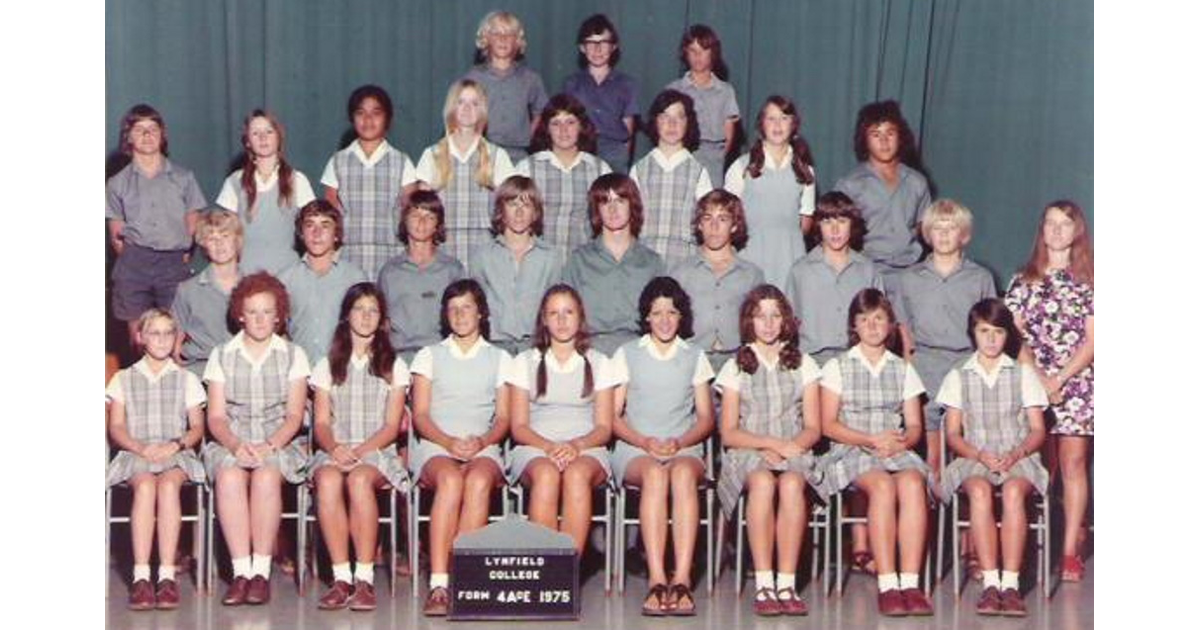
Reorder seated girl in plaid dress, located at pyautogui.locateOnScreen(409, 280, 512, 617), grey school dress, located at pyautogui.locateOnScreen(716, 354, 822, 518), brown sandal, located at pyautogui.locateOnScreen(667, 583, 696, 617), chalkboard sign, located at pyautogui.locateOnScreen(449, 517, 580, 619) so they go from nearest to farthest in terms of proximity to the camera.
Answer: chalkboard sign, located at pyautogui.locateOnScreen(449, 517, 580, 619)
brown sandal, located at pyautogui.locateOnScreen(667, 583, 696, 617)
seated girl in plaid dress, located at pyautogui.locateOnScreen(409, 280, 512, 617)
grey school dress, located at pyautogui.locateOnScreen(716, 354, 822, 518)

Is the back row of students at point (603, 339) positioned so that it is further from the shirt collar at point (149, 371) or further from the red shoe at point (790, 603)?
the shirt collar at point (149, 371)

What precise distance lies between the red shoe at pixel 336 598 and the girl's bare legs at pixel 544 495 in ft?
1.98

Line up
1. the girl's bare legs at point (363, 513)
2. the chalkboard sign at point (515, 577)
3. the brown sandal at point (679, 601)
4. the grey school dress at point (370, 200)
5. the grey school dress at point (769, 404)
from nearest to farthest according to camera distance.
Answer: the chalkboard sign at point (515, 577) → the brown sandal at point (679, 601) → the girl's bare legs at point (363, 513) → the grey school dress at point (769, 404) → the grey school dress at point (370, 200)

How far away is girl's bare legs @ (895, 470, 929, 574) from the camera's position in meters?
7.08

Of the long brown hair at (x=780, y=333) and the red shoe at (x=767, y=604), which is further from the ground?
the long brown hair at (x=780, y=333)

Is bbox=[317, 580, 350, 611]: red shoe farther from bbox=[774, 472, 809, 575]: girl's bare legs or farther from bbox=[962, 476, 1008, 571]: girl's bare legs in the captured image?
bbox=[962, 476, 1008, 571]: girl's bare legs

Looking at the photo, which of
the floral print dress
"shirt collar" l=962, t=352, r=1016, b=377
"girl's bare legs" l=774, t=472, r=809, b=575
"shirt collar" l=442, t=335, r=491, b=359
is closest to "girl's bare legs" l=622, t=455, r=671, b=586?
"girl's bare legs" l=774, t=472, r=809, b=575

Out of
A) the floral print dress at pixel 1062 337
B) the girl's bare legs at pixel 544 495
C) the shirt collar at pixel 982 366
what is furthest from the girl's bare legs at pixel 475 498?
the floral print dress at pixel 1062 337

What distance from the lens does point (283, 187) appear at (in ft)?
24.4

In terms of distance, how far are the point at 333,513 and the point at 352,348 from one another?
53 centimetres

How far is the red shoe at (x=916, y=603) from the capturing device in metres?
7.02

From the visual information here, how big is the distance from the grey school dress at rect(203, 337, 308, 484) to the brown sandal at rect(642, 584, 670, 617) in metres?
1.14
